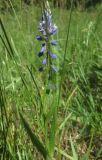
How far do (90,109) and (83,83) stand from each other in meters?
0.30

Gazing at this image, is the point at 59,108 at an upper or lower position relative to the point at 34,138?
lower

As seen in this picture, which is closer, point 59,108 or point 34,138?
point 34,138

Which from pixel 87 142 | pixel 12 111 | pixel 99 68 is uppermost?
pixel 12 111

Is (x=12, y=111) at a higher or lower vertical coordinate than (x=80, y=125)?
higher

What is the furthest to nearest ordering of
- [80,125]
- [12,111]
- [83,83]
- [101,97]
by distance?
[83,83]
[101,97]
[80,125]
[12,111]

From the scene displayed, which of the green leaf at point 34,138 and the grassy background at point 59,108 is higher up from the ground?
the green leaf at point 34,138

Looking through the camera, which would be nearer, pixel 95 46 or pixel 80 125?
pixel 80 125

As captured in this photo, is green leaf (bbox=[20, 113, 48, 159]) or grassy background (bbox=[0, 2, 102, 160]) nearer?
green leaf (bbox=[20, 113, 48, 159])

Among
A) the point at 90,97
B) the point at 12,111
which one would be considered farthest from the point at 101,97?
the point at 12,111

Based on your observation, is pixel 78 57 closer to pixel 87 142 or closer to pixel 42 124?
pixel 87 142

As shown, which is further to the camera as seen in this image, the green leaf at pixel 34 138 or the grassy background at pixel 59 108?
the grassy background at pixel 59 108

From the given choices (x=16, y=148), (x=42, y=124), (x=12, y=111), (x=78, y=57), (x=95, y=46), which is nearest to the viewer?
(x=42, y=124)

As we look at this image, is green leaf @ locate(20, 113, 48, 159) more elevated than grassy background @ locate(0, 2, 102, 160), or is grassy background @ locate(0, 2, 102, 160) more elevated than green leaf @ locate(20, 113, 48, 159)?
green leaf @ locate(20, 113, 48, 159)

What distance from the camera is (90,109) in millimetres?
1733
